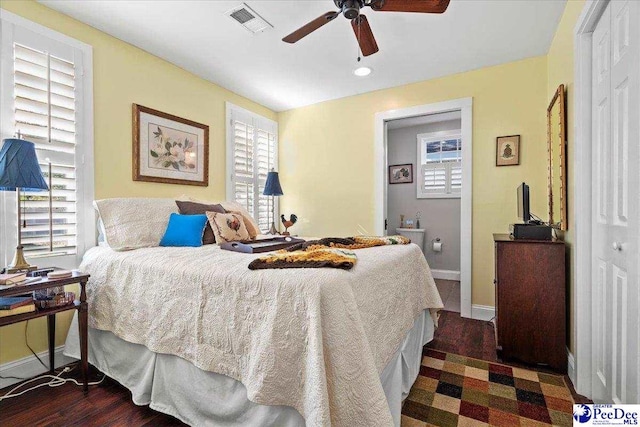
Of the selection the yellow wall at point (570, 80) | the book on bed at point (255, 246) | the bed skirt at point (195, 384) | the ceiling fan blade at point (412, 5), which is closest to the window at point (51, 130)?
the bed skirt at point (195, 384)

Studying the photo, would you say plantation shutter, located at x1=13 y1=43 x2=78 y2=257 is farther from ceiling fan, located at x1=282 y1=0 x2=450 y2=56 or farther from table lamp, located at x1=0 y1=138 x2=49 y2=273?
ceiling fan, located at x1=282 y1=0 x2=450 y2=56

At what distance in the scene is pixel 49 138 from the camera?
2180 millimetres

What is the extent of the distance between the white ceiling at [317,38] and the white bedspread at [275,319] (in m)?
1.80

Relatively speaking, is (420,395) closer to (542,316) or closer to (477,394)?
(477,394)

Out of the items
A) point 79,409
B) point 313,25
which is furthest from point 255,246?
point 313,25

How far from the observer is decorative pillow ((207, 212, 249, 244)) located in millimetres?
2482

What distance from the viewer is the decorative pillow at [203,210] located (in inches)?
98.7

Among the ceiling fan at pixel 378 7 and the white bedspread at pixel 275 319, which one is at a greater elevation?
the ceiling fan at pixel 378 7

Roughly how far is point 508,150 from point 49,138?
156 inches

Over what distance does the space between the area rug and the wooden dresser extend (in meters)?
0.14

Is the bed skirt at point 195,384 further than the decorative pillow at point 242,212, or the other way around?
the decorative pillow at point 242,212

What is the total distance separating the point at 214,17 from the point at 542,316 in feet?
10.8

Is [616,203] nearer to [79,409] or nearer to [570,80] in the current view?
[570,80]

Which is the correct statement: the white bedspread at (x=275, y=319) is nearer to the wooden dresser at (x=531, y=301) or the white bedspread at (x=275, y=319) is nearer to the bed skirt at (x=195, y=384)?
the bed skirt at (x=195, y=384)
